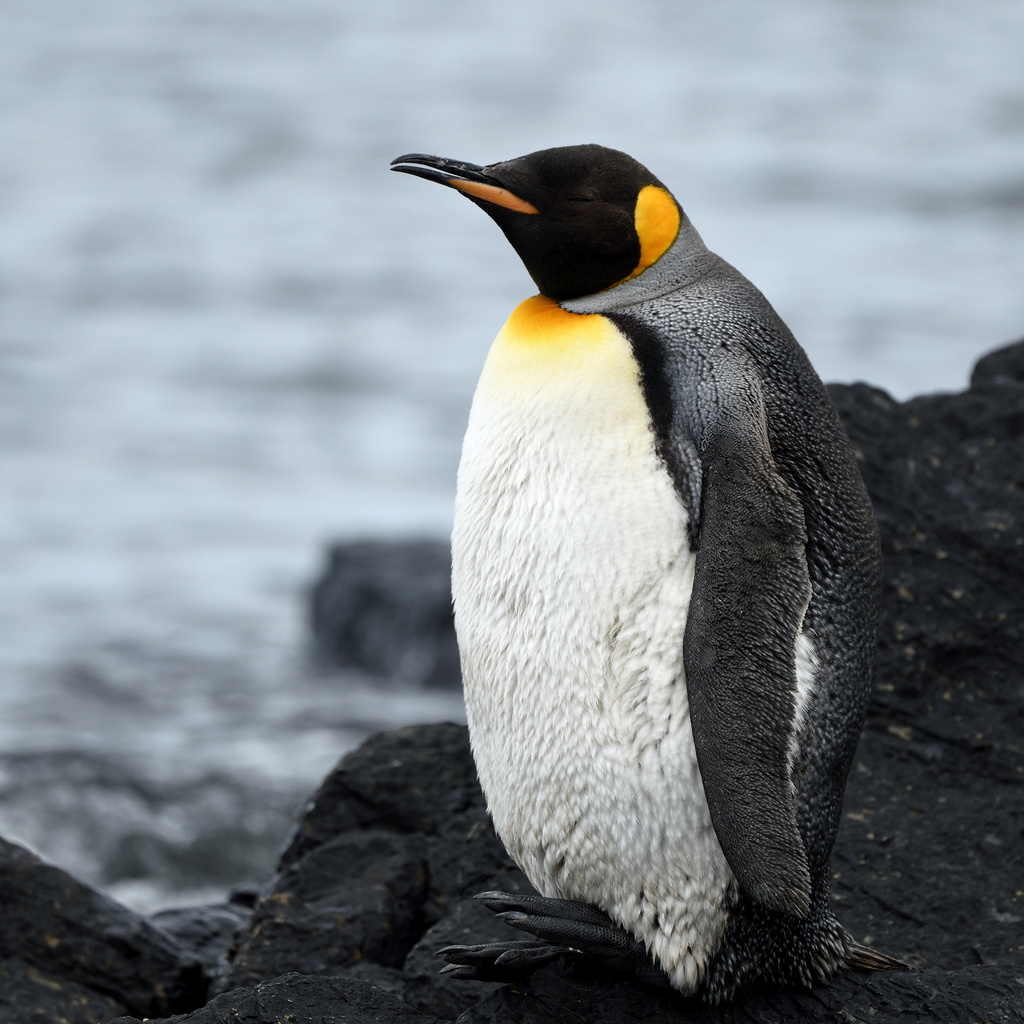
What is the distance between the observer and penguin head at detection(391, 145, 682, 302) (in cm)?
269

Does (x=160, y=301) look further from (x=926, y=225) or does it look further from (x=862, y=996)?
(x=862, y=996)

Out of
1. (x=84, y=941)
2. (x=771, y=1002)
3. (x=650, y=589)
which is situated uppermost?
(x=650, y=589)

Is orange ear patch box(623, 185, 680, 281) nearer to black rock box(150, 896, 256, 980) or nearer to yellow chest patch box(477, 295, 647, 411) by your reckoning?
yellow chest patch box(477, 295, 647, 411)

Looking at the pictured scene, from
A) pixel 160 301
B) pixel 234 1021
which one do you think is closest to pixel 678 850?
pixel 234 1021

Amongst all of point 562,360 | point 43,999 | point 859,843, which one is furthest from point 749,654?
point 43,999

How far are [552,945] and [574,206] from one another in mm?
1406

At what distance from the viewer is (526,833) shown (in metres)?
2.76

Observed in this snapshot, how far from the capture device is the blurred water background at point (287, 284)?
7812mm

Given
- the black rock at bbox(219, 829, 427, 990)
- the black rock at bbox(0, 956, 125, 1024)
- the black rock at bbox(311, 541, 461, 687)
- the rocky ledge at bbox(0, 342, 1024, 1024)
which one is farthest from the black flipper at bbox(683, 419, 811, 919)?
the black rock at bbox(311, 541, 461, 687)

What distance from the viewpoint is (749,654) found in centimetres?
246

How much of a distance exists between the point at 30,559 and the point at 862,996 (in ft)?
30.0

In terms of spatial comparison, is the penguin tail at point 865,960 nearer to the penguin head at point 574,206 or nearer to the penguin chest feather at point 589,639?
the penguin chest feather at point 589,639

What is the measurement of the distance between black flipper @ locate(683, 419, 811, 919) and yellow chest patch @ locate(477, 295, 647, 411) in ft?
0.68

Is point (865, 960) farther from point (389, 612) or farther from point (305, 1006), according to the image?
point (389, 612)
